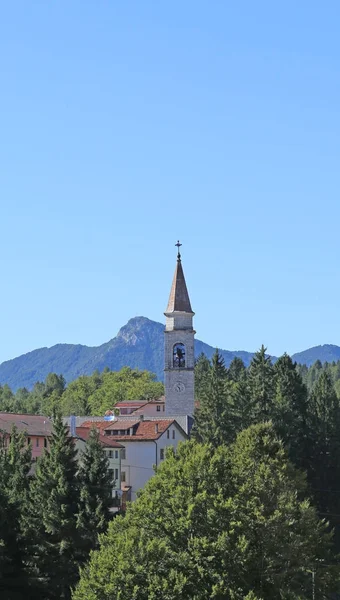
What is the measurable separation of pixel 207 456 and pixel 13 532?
12181mm

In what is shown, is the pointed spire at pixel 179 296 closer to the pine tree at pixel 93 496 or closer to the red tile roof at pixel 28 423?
the red tile roof at pixel 28 423

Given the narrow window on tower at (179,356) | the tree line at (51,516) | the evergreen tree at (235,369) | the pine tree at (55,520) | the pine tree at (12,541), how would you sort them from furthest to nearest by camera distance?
1. the evergreen tree at (235,369)
2. the narrow window on tower at (179,356)
3. the pine tree at (55,520)
4. the tree line at (51,516)
5. the pine tree at (12,541)

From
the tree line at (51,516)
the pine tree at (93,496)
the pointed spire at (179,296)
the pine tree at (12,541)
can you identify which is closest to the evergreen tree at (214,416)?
the pointed spire at (179,296)

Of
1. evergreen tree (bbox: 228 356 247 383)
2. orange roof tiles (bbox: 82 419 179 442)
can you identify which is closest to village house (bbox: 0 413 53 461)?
orange roof tiles (bbox: 82 419 179 442)

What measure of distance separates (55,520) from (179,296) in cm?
4838

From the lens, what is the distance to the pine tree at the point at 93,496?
6562cm

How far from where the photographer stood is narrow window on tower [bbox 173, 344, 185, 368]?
11044 centimetres

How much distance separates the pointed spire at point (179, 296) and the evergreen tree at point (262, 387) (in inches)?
479

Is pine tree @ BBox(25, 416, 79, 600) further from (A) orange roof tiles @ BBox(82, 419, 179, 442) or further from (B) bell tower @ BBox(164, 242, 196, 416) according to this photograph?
(B) bell tower @ BBox(164, 242, 196, 416)

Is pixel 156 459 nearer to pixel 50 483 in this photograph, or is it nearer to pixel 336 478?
pixel 336 478

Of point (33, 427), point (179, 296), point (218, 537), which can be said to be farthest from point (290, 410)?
point (218, 537)

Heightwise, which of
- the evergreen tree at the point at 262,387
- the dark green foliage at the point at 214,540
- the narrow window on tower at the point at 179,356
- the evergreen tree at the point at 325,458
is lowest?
the dark green foliage at the point at 214,540

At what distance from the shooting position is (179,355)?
4360 inches

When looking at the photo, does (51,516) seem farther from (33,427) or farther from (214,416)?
(214,416)
